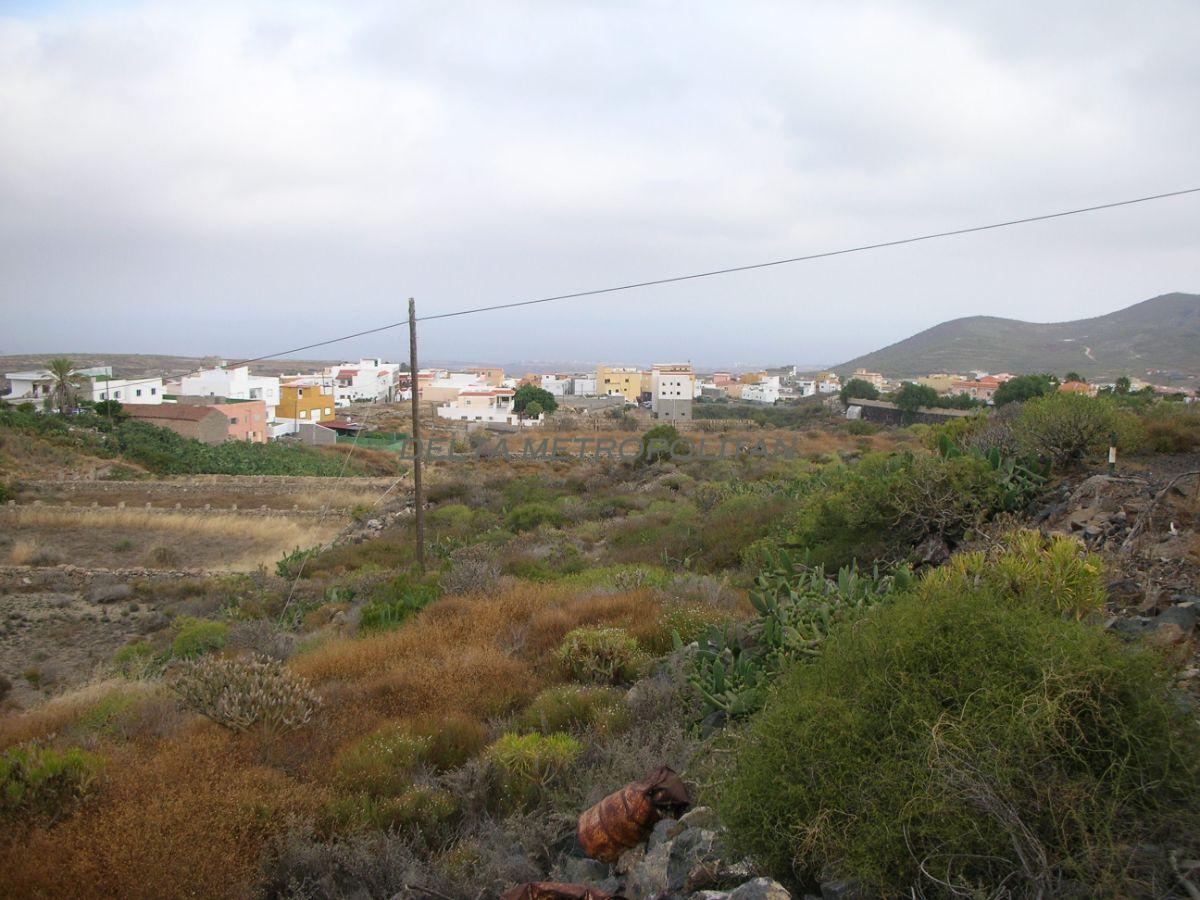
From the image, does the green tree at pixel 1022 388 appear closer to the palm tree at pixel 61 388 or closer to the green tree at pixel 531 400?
the green tree at pixel 531 400

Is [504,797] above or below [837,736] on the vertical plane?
below

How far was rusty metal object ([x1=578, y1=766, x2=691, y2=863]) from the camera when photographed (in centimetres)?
380

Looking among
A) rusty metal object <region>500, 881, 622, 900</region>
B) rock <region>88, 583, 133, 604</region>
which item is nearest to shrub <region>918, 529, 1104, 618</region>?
rusty metal object <region>500, 881, 622, 900</region>

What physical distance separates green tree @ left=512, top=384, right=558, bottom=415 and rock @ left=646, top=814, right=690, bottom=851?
60.0 m

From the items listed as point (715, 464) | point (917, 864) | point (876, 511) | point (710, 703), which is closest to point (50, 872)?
point (710, 703)

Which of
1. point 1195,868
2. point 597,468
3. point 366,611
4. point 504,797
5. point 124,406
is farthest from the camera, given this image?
point 124,406

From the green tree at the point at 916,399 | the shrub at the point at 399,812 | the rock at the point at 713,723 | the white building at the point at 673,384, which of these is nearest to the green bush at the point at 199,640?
the shrub at the point at 399,812

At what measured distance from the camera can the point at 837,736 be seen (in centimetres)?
282

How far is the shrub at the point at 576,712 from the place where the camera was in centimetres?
538

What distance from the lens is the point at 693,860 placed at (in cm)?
325

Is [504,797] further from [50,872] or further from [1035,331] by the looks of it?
[1035,331]

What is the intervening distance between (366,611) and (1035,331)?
133 meters

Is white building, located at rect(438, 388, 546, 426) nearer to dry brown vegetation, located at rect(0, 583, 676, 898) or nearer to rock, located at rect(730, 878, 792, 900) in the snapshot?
dry brown vegetation, located at rect(0, 583, 676, 898)

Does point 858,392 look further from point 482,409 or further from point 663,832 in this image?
point 663,832
